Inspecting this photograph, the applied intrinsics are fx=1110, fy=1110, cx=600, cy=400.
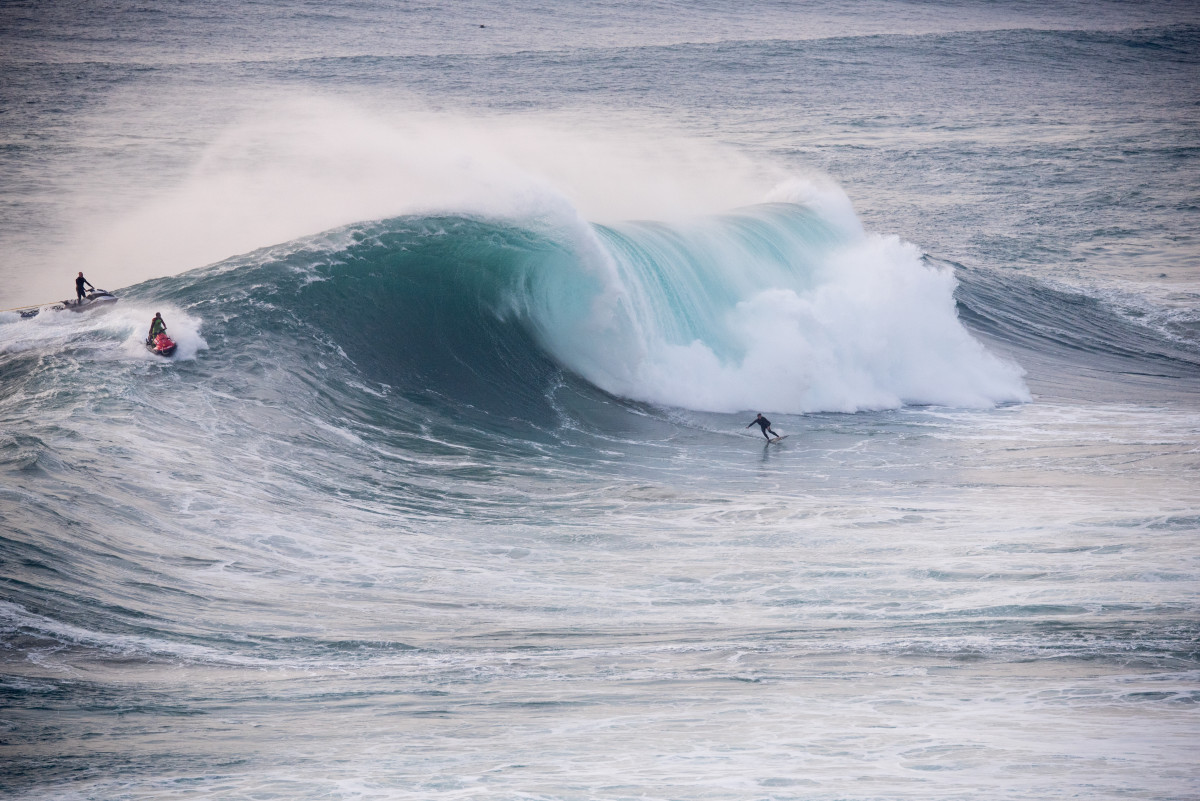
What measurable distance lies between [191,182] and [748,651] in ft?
71.3

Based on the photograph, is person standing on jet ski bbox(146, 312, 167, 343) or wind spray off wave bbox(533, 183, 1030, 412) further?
wind spray off wave bbox(533, 183, 1030, 412)

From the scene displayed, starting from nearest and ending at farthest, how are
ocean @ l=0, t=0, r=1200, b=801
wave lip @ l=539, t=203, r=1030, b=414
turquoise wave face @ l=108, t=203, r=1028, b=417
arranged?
ocean @ l=0, t=0, r=1200, b=801 < turquoise wave face @ l=108, t=203, r=1028, b=417 < wave lip @ l=539, t=203, r=1030, b=414

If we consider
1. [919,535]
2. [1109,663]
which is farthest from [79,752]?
[919,535]

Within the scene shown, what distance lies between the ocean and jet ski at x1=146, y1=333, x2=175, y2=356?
0.15 meters

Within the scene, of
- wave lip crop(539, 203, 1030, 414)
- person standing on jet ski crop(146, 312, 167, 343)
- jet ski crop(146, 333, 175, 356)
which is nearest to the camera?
jet ski crop(146, 333, 175, 356)

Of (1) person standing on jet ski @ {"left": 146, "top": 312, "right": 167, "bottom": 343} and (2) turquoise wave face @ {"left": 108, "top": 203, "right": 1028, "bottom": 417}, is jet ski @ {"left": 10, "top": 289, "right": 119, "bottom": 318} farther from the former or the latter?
(1) person standing on jet ski @ {"left": 146, "top": 312, "right": 167, "bottom": 343}

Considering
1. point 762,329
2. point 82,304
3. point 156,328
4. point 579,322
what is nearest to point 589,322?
point 579,322

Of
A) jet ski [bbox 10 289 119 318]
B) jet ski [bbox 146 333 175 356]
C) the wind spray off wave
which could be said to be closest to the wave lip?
the wind spray off wave

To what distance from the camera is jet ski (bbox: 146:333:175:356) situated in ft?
40.4

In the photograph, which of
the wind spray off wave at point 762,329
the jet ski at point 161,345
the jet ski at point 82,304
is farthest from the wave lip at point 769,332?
the jet ski at point 82,304

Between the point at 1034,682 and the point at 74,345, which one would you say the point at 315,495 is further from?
the point at 1034,682

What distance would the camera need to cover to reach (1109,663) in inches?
285

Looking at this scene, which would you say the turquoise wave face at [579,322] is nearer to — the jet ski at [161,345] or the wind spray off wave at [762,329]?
the wind spray off wave at [762,329]

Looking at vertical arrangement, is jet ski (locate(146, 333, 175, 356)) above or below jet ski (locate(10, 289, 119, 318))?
below
